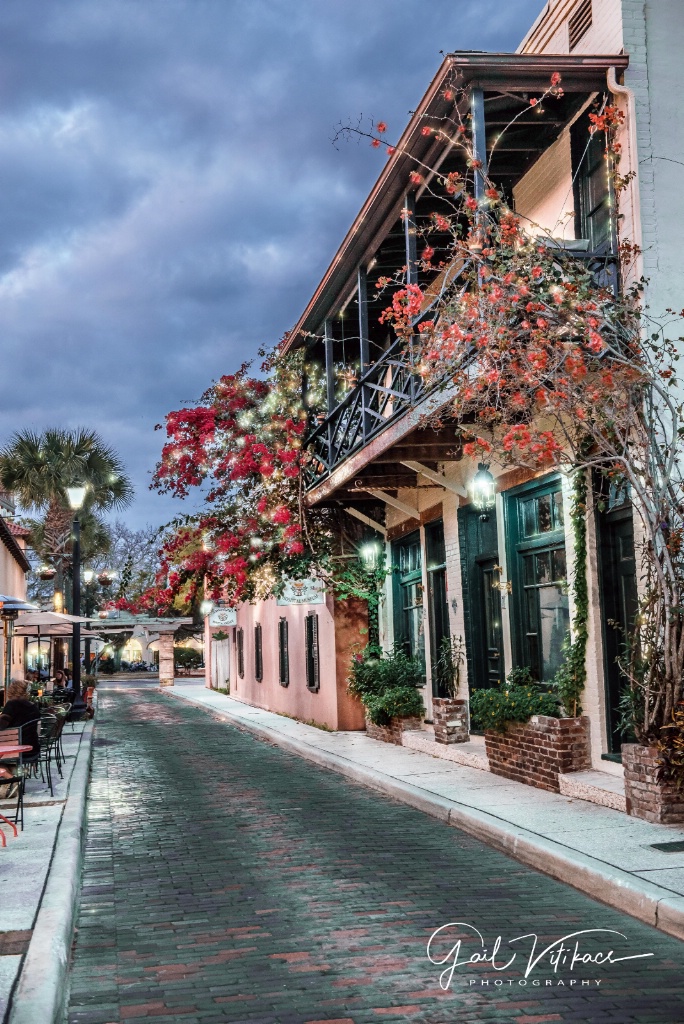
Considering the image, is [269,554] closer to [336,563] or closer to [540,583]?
[336,563]

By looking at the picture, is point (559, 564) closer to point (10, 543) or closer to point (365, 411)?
point (365, 411)

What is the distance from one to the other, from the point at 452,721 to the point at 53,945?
8.89 meters

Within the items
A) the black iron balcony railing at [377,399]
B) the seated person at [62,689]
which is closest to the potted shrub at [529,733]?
the black iron balcony railing at [377,399]

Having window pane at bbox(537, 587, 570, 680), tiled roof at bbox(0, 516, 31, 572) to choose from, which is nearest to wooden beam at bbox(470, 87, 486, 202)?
window pane at bbox(537, 587, 570, 680)

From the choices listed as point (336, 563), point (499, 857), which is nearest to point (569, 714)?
point (499, 857)

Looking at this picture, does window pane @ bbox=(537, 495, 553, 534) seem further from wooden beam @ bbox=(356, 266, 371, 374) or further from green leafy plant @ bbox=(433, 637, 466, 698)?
wooden beam @ bbox=(356, 266, 371, 374)

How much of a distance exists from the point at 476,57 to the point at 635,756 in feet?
21.2

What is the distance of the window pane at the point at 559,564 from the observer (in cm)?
Result: 1137

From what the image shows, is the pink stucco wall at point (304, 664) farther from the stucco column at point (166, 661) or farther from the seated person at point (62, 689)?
the stucco column at point (166, 661)

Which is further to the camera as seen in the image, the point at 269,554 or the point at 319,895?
the point at 269,554

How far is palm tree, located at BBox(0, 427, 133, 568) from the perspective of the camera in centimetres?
3272

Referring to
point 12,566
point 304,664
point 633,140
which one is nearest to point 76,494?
point 304,664

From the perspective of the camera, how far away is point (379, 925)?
630cm

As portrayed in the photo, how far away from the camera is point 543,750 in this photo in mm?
10820
